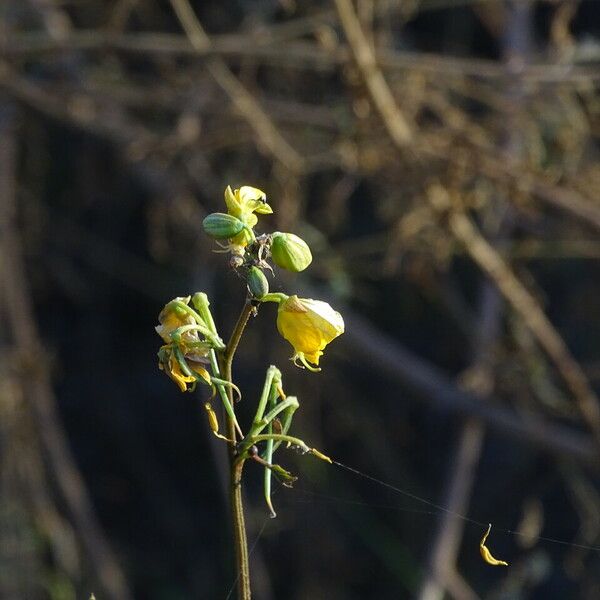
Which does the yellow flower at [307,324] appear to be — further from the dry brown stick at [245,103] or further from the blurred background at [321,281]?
the dry brown stick at [245,103]

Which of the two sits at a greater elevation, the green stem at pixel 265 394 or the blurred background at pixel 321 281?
the blurred background at pixel 321 281

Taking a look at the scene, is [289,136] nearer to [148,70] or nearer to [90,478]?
[148,70]

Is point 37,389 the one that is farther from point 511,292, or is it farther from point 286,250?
point 286,250

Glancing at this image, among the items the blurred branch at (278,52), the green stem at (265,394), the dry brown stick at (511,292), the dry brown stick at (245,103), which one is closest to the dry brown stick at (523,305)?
the dry brown stick at (511,292)

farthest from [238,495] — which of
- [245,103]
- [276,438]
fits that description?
[245,103]

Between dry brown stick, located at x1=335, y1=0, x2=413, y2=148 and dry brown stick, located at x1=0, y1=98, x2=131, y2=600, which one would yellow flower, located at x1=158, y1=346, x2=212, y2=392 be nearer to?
dry brown stick, located at x1=335, y1=0, x2=413, y2=148

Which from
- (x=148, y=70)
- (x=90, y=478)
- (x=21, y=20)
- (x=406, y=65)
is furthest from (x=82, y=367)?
(x=406, y=65)

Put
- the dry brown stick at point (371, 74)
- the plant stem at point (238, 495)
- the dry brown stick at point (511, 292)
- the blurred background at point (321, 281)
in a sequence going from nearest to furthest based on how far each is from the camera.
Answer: the plant stem at point (238, 495) → the dry brown stick at point (371, 74) → the dry brown stick at point (511, 292) → the blurred background at point (321, 281)

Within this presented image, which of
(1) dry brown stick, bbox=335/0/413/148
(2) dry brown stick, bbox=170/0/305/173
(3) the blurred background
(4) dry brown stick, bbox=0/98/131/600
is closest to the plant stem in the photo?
(3) the blurred background

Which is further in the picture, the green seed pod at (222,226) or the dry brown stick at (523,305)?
the dry brown stick at (523,305)
